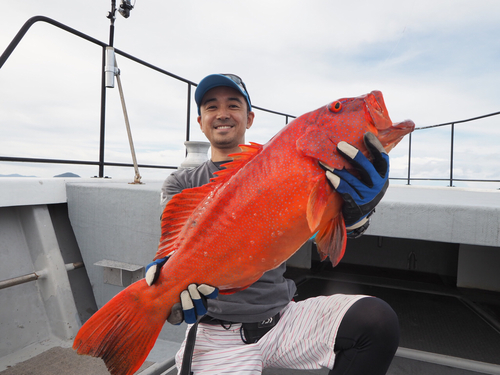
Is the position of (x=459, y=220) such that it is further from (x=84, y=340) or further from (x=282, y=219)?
(x=84, y=340)

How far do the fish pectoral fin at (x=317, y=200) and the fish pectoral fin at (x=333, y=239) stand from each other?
134mm

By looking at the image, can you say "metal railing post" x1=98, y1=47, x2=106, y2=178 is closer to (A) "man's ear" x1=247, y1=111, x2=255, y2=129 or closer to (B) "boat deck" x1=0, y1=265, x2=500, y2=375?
(B) "boat deck" x1=0, y1=265, x2=500, y2=375

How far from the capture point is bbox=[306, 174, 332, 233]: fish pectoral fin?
3.62ft

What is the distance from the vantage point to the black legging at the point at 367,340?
1.38 m

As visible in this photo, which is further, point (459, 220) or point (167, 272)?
point (459, 220)

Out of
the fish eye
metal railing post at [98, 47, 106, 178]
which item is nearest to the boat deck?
the fish eye

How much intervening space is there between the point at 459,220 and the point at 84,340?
1881 mm

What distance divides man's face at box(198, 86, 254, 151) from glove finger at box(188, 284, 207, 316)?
91 cm

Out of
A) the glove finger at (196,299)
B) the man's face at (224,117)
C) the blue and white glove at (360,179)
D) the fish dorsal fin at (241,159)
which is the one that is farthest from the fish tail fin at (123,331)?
the man's face at (224,117)

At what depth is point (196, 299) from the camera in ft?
3.99

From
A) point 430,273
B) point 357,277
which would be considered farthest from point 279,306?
point 430,273

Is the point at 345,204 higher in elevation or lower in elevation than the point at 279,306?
higher

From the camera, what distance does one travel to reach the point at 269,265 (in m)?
1.19

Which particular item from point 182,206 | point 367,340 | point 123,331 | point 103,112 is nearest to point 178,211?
point 182,206
